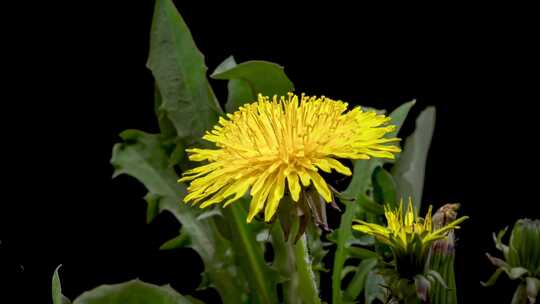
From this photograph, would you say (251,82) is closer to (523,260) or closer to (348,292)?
(348,292)

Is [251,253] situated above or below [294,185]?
below

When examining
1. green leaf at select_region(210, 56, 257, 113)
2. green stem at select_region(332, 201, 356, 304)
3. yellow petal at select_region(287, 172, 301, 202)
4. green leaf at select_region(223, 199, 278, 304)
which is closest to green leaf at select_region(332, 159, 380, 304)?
green stem at select_region(332, 201, 356, 304)

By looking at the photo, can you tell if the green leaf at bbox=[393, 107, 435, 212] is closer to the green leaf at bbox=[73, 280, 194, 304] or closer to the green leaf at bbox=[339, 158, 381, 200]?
the green leaf at bbox=[339, 158, 381, 200]

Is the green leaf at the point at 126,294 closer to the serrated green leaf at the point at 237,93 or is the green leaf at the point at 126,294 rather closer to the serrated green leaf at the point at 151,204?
the serrated green leaf at the point at 151,204

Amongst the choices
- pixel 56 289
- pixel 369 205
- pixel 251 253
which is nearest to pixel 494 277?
pixel 369 205

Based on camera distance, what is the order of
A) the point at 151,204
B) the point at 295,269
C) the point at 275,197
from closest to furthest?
the point at 275,197, the point at 295,269, the point at 151,204

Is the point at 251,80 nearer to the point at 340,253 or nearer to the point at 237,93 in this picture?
the point at 237,93

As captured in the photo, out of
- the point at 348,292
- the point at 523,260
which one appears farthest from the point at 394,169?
the point at 523,260

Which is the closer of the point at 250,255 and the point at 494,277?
the point at 494,277

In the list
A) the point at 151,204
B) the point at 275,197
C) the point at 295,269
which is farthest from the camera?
the point at 151,204
